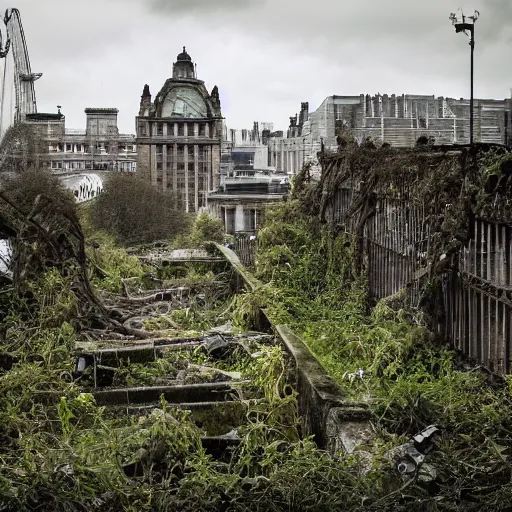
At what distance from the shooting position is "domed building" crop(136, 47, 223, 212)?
205 ft

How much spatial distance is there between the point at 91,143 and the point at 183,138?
15427mm

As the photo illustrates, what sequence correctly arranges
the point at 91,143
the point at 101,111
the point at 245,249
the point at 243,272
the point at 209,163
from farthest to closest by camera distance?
the point at 101,111 < the point at 91,143 < the point at 209,163 < the point at 245,249 < the point at 243,272

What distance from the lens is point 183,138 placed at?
6306 cm

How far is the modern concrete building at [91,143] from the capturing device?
7006cm

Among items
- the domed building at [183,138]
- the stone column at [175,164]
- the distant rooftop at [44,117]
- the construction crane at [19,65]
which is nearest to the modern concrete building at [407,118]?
the construction crane at [19,65]

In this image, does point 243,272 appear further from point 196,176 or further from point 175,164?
point 175,164

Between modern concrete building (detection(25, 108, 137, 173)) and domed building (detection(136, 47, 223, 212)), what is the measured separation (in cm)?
707

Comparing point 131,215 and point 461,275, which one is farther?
point 131,215

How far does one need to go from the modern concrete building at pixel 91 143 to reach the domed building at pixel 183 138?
23.2ft

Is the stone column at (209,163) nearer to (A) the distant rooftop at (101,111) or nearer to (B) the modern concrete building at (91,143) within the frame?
(B) the modern concrete building at (91,143)

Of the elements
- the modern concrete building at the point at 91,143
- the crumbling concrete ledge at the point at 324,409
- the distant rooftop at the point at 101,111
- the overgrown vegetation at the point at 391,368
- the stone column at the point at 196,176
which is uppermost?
the distant rooftop at the point at 101,111

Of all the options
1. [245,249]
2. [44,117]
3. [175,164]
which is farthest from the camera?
[44,117]

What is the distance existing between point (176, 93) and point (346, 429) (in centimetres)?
6159

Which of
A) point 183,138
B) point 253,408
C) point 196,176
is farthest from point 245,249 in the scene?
point 183,138
